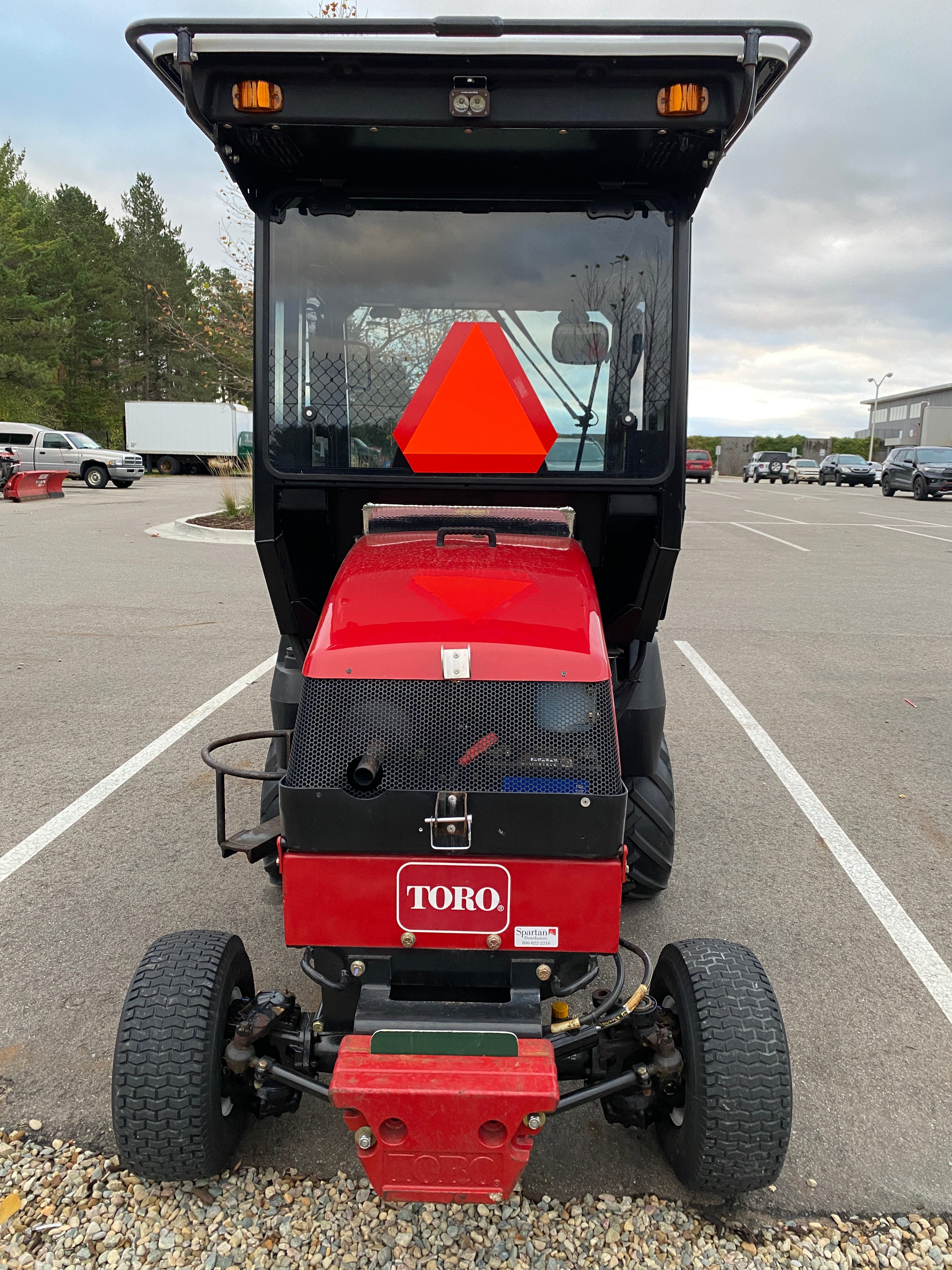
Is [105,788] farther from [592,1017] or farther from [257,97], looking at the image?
[257,97]

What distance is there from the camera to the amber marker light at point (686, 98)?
223 cm

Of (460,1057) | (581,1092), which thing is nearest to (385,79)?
(460,1057)

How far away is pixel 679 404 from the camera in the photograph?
9.01 ft

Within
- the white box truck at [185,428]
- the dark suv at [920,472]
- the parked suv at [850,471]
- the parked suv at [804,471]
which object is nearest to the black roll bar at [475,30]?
the dark suv at [920,472]

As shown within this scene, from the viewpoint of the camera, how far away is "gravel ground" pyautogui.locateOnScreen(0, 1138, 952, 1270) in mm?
2062

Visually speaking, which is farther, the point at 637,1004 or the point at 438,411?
the point at 438,411

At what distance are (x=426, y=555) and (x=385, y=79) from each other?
1216 millimetres

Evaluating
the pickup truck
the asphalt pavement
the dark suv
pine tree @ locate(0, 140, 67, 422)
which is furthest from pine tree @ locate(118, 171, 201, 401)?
the asphalt pavement

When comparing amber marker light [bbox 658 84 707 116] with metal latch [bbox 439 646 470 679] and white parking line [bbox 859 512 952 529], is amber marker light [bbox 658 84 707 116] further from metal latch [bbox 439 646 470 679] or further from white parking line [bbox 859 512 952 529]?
white parking line [bbox 859 512 952 529]

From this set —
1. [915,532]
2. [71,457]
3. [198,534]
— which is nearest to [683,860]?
[198,534]

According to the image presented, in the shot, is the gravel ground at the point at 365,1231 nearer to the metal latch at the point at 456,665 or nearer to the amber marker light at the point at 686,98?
the metal latch at the point at 456,665

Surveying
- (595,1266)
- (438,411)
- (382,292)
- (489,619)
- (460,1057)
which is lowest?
(595,1266)

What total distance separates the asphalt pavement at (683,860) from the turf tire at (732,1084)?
0.22 m

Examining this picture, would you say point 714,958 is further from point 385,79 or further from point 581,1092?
point 385,79
